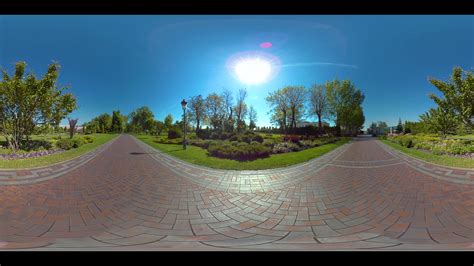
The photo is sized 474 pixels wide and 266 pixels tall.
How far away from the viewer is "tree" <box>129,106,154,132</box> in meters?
3.36

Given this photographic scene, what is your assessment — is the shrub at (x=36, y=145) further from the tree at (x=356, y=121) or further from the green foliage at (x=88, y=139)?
the tree at (x=356, y=121)

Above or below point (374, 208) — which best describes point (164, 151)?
above

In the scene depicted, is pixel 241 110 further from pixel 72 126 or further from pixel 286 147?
pixel 72 126

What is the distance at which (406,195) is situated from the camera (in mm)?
2902

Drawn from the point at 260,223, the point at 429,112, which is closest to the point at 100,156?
the point at 260,223

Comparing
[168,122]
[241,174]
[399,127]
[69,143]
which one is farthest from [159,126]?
[399,127]

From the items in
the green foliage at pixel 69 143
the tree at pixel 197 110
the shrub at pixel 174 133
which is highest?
the tree at pixel 197 110

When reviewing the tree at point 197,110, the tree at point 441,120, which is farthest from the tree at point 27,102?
the tree at point 441,120

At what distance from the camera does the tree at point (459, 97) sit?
3.09m

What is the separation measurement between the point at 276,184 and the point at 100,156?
12.3ft

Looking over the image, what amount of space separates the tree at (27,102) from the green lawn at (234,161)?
1.54 metres

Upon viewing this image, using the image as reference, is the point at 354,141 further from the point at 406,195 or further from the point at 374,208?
the point at 374,208

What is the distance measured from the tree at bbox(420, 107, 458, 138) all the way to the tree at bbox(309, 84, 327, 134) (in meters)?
1.84
